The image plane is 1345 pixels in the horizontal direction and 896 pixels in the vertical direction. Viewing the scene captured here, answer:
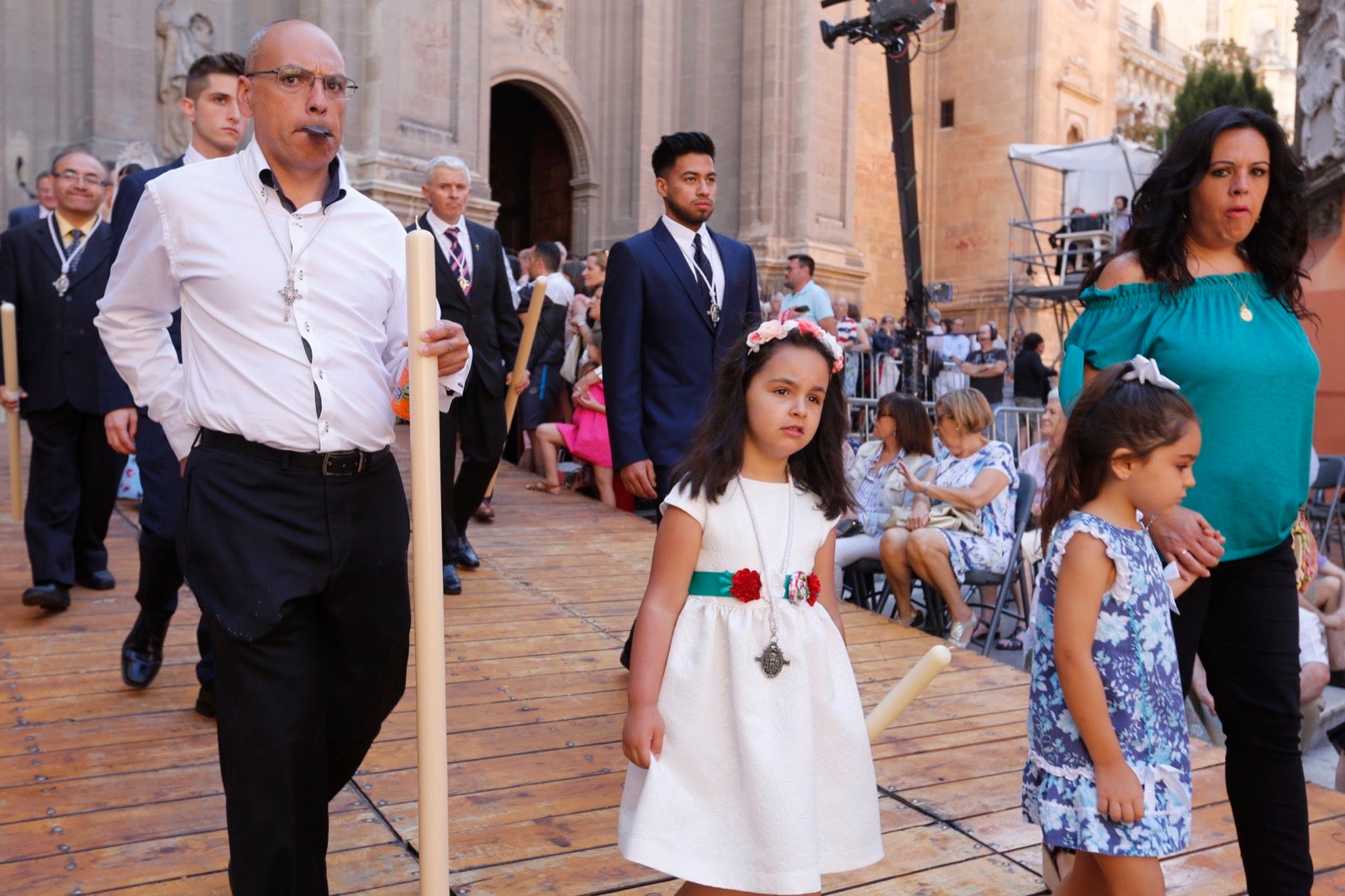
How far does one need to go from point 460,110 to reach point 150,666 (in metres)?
12.1

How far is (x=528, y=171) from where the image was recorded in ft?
67.8

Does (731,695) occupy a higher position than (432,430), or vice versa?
(432,430)

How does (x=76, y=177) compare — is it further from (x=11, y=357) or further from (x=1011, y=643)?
(x=1011, y=643)

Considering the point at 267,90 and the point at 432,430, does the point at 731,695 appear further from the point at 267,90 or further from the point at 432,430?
the point at 267,90

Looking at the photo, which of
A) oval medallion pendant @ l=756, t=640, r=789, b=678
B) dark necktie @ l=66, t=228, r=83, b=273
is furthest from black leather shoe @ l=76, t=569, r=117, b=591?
oval medallion pendant @ l=756, t=640, r=789, b=678

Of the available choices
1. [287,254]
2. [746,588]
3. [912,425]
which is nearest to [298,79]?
[287,254]

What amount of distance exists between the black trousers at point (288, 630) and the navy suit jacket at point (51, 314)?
11.5 ft

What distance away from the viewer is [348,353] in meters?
2.66

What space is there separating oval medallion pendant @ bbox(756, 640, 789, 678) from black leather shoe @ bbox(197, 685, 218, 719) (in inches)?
98.4

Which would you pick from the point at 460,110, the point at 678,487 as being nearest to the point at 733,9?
the point at 460,110

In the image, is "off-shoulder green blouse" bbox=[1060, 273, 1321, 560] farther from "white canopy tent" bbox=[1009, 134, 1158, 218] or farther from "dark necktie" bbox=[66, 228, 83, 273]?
"white canopy tent" bbox=[1009, 134, 1158, 218]

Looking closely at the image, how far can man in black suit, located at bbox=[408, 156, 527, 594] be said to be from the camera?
6285mm

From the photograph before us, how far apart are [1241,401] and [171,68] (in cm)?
1376

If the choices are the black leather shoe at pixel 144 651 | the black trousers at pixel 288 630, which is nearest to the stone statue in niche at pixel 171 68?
the black leather shoe at pixel 144 651
